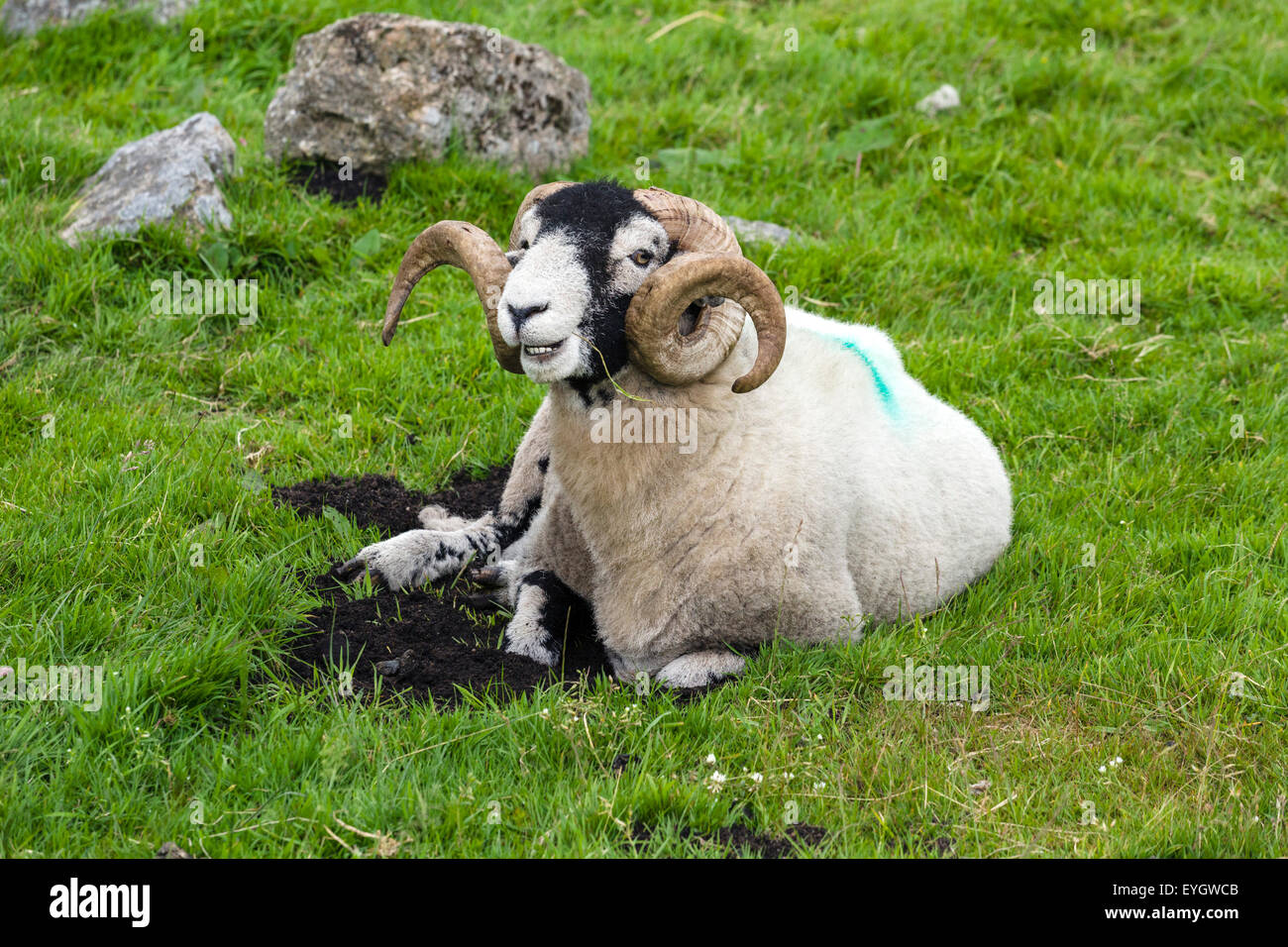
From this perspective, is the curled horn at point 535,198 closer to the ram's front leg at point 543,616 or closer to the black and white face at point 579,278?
the black and white face at point 579,278

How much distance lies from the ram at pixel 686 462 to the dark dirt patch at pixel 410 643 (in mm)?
126

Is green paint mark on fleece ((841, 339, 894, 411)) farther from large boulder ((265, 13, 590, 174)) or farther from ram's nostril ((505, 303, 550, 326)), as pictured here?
large boulder ((265, 13, 590, 174))

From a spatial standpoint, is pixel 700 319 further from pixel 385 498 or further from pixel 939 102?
pixel 939 102

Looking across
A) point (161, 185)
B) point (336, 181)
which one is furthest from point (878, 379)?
point (161, 185)

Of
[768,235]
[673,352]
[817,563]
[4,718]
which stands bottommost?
[4,718]

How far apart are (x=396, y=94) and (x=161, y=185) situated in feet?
5.25

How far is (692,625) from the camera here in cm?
510

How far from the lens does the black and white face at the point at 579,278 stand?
4531 mm

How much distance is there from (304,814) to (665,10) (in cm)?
914

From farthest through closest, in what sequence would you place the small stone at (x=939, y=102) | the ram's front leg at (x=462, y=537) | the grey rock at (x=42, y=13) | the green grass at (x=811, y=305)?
1. the small stone at (x=939, y=102)
2. the grey rock at (x=42, y=13)
3. the ram's front leg at (x=462, y=537)
4. the green grass at (x=811, y=305)

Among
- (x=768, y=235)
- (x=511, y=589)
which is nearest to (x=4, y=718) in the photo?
(x=511, y=589)

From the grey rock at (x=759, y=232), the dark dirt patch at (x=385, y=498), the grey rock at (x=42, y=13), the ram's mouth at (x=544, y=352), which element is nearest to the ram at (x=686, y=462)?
the ram's mouth at (x=544, y=352)

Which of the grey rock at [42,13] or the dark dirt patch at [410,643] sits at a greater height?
the grey rock at [42,13]

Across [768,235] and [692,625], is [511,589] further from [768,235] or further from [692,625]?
[768,235]
